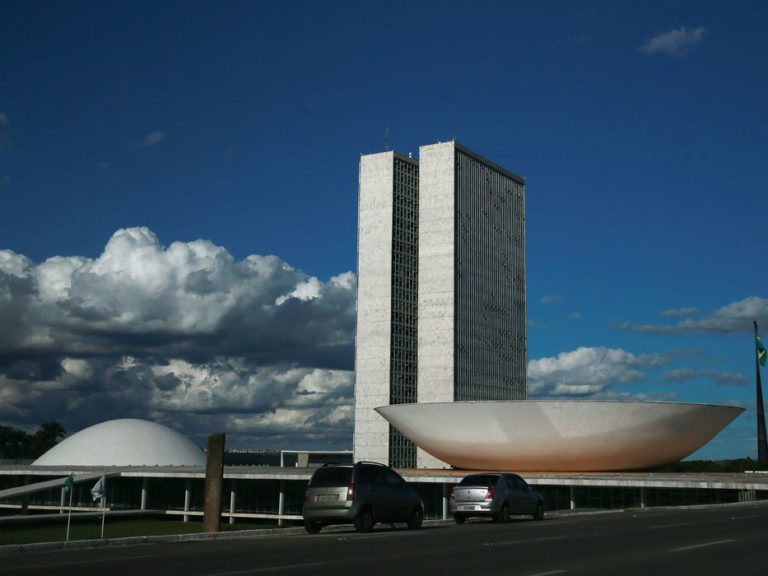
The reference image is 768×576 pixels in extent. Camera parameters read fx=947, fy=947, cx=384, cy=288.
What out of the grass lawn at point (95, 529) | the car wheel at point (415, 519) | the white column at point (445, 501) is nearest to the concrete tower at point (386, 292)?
the white column at point (445, 501)

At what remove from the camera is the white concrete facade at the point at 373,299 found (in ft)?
418

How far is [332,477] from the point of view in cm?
2480

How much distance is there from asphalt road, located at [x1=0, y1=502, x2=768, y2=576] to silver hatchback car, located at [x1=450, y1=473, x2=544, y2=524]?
423 centimetres

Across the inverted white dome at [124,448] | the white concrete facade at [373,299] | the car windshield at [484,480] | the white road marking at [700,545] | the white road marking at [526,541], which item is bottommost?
the white road marking at [526,541]

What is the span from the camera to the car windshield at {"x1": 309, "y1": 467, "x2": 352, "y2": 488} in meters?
24.5

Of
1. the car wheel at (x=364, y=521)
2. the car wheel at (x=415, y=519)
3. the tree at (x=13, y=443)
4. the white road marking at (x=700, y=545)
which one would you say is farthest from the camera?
the tree at (x=13, y=443)

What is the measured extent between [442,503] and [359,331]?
219ft

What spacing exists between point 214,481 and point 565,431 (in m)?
45.5

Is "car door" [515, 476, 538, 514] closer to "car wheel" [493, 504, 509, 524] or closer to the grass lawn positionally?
"car wheel" [493, 504, 509, 524]

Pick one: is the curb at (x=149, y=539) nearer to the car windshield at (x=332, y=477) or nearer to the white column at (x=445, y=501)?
the car windshield at (x=332, y=477)

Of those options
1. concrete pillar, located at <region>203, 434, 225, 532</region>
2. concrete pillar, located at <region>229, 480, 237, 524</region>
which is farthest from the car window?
concrete pillar, located at <region>229, 480, 237, 524</region>

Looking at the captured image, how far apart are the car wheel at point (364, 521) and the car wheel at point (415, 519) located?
1901mm

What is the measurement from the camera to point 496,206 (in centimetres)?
13988

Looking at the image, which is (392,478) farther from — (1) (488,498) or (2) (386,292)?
(2) (386,292)
